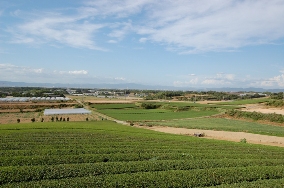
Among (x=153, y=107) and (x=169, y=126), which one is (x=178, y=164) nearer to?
(x=169, y=126)

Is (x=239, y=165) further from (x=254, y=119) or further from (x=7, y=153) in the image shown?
(x=254, y=119)

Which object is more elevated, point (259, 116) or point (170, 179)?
point (170, 179)

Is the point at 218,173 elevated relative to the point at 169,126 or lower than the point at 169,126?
elevated

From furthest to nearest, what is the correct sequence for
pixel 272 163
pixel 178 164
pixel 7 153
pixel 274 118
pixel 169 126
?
pixel 274 118
pixel 169 126
pixel 272 163
pixel 7 153
pixel 178 164

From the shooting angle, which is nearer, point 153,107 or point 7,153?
point 7,153

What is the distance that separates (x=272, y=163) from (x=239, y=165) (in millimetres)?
3357

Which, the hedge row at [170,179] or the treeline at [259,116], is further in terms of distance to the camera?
the treeline at [259,116]

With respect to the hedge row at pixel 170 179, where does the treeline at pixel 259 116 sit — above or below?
below

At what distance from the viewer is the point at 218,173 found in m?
14.0

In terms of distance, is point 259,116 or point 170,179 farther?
point 259,116

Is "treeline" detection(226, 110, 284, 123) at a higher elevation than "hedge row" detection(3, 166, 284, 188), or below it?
below

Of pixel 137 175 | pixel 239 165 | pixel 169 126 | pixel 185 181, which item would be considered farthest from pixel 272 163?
pixel 169 126

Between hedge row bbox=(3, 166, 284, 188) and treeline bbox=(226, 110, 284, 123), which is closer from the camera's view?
hedge row bbox=(3, 166, 284, 188)

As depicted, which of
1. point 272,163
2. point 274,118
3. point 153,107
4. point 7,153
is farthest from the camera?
point 153,107
